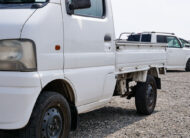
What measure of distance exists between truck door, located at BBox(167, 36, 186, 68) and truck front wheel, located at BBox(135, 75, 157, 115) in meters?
10.2

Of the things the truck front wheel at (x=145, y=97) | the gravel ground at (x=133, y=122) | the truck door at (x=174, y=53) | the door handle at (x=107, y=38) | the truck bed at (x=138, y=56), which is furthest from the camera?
the truck door at (x=174, y=53)

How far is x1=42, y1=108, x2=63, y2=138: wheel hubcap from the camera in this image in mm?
3764

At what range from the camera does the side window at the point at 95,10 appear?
14.9 ft

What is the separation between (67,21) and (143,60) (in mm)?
2574

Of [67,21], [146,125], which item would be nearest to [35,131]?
[67,21]

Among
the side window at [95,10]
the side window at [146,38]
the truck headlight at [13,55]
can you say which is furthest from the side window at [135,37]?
the truck headlight at [13,55]

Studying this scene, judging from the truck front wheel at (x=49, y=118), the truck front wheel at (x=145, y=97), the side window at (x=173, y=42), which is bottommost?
the truck front wheel at (x=145, y=97)

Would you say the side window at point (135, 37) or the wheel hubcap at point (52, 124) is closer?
the wheel hubcap at point (52, 124)

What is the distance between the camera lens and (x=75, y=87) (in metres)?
4.23

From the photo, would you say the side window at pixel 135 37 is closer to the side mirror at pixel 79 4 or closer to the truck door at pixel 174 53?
the truck door at pixel 174 53

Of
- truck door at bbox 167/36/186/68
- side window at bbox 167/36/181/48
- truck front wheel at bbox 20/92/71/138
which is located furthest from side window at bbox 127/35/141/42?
truck front wheel at bbox 20/92/71/138

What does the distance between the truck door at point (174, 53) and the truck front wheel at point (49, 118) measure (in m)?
13.1

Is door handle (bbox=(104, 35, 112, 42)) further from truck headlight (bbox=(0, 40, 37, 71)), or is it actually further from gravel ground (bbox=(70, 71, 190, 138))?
truck headlight (bbox=(0, 40, 37, 71))

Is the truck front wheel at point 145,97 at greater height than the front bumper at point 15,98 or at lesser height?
lesser
